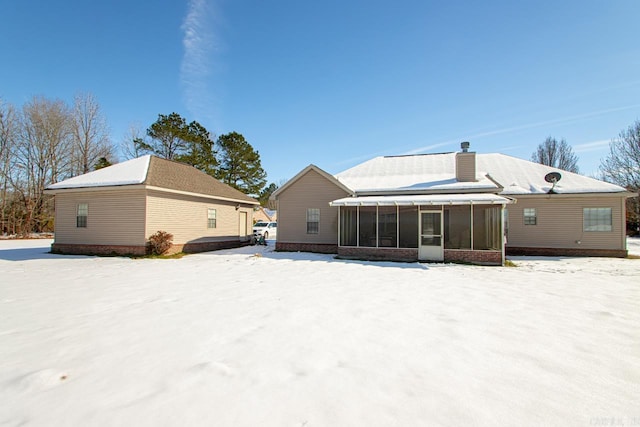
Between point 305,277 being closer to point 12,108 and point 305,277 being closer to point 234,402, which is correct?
point 234,402

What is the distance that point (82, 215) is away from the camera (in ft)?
45.6

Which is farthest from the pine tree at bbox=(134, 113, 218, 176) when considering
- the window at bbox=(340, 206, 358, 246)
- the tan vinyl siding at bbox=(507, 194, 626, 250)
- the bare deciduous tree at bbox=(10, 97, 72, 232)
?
the tan vinyl siding at bbox=(507, 194, 626, 250)

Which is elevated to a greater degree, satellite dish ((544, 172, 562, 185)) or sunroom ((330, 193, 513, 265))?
satellite dish ((544, 172, 562, 185))

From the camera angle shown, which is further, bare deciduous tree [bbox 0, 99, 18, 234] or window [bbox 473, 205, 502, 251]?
bare deciduous tree [bbox 0, 99, 18, 234]

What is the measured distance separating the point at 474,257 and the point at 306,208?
802 cm

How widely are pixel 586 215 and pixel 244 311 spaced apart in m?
16.6

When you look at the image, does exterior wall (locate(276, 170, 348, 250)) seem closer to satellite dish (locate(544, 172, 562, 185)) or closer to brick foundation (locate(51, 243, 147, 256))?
brick foundation (locate(51, 243, 147, 256))

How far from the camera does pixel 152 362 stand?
134 inches

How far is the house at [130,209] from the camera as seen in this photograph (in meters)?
13.0

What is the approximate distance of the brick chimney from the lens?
14.7 meters

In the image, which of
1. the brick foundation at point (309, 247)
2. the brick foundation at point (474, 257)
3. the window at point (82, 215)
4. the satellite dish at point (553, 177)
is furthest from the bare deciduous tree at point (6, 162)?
the satellite dish at point (553, 177)

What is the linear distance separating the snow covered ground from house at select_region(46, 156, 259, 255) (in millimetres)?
6032

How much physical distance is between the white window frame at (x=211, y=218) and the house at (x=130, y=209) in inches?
11.0

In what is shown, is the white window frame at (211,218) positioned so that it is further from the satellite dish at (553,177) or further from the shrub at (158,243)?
the satellite dish at (553,177)
